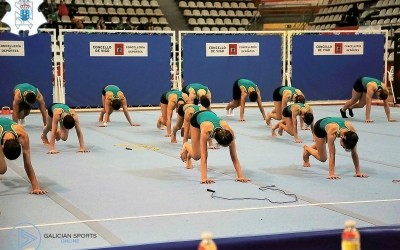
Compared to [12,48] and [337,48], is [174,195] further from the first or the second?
[337,48]

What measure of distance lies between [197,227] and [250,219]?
0.62 meters

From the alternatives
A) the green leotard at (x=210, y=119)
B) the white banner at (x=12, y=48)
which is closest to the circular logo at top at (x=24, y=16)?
the white banner at (x=12, y=48)

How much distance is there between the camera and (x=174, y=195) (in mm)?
7469

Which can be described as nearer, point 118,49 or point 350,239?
point 350,239

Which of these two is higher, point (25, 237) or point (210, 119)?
point (210, 119)

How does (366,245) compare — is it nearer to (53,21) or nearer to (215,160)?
(215,160)

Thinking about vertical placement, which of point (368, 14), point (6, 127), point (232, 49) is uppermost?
point (368, 14)

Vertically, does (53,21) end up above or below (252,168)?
above

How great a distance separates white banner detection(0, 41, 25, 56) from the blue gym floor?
6.05 m

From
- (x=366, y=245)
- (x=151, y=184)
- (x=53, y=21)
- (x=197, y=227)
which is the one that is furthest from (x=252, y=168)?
(x=53, y=21)

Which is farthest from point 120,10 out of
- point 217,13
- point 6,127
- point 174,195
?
point 174,195

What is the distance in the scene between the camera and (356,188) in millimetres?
7801

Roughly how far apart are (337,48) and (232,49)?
11.1ft

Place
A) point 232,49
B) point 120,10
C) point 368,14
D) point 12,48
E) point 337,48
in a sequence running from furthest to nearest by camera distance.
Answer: point 120,10
point 368,14
point 337,48
point 232,49
point 12,48
